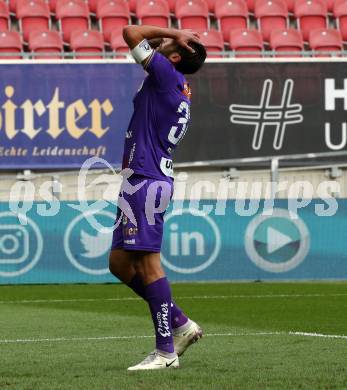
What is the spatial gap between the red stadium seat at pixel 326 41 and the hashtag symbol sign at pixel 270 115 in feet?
5.32

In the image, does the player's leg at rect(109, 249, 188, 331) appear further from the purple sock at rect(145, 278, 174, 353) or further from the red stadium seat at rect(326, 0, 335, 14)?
the red stadium seat at rect(326, 0, 335, 14)

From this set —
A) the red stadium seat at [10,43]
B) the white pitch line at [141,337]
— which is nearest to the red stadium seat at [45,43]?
the red stadium seat at [10,43]

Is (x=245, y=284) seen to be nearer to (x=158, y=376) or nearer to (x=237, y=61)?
(x=237, y=61)

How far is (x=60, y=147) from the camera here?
17734mm

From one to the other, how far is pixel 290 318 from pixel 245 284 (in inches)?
237

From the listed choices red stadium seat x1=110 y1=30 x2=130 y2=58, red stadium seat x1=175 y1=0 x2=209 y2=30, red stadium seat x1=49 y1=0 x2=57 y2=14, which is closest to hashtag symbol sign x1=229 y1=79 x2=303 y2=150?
red stadium seat x1=110 y1=30 x2=130 y2=58

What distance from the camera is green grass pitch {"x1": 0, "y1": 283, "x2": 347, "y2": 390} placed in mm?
5406

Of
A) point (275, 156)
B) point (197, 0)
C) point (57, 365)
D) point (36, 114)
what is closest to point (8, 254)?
point (36, 114)

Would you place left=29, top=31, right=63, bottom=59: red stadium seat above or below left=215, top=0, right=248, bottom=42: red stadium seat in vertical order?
below

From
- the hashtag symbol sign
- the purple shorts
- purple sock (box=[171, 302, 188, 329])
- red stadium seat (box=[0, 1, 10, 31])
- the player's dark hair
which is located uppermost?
red stadium seat (box=[0, 1, 10, 31])

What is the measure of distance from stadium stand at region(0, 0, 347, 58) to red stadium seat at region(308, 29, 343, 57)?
0.07ft

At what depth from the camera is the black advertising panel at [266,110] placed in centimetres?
1809

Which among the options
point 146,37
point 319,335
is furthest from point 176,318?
point 319,335

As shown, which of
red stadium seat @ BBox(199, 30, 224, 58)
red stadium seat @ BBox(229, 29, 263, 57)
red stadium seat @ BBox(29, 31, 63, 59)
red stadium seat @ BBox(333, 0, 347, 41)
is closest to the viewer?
red stadium seat @ BBox(29, 31, 63, 59)
